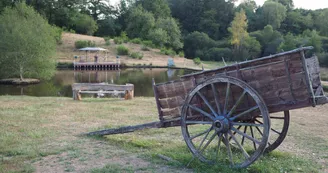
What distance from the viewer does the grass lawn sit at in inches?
258

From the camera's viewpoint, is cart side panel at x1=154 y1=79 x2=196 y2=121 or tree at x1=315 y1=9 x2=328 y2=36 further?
tree at x1=315 y1=9 x2=328 y2=36

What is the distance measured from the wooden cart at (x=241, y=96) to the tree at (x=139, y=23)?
65.5 m

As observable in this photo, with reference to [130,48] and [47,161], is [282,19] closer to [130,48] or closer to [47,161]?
[130,48]

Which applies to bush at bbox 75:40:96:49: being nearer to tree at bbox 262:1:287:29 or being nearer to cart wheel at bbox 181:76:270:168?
tree at bbox 262:1:287:29

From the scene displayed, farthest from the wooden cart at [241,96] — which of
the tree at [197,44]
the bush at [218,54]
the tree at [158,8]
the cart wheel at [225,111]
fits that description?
the tree at [158,8]

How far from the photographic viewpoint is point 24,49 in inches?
1235

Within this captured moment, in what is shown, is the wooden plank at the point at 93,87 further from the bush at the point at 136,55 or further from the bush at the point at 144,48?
the bush at the point at 144,48

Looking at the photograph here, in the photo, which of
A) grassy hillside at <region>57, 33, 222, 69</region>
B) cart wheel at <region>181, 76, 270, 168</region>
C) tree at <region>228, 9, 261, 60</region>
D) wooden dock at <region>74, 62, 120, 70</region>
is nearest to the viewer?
cart wheel at <region>181, 76, 270, 168</region>

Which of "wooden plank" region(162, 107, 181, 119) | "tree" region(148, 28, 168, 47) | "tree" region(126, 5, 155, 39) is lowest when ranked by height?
"wooden plank" region(162, 107, 181, 119)

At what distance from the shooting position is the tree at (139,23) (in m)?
71.8

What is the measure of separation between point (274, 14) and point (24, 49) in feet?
181

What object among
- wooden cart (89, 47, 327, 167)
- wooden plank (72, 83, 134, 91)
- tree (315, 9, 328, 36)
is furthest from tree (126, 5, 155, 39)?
wooden cart (89, 47, 327, 167)

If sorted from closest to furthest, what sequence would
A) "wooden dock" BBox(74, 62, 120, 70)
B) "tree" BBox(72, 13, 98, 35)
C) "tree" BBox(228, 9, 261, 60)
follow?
"wooden dock" BBox(74, 62, 120, 70)
"tree" BBox(228, 9, 261, 60)
"tree" BBox(72, 13, 98, 35)

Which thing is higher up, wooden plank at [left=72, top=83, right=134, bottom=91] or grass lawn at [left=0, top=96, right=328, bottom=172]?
wooden plank at [left=72, top=83, right=134, bottom=91]
